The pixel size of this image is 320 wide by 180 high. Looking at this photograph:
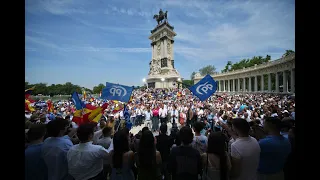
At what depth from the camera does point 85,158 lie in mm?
2854

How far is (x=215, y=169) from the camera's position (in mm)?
2693

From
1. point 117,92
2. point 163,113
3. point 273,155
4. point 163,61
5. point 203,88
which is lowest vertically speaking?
point 163,113

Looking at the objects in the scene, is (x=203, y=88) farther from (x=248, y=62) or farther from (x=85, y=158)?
(x=248, y=62)

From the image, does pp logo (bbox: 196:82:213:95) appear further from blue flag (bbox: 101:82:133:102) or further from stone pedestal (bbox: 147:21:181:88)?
stone pedestal (bbox: 147:21:181:88)

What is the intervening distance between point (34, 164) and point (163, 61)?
5489 cm

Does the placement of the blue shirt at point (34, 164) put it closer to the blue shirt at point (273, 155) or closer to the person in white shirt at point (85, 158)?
the person in white shirt at point (85, 158)

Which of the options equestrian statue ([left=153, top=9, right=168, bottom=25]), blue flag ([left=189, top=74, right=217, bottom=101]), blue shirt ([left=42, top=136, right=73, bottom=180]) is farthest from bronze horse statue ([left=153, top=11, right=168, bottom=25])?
blue shirt ([left=42, top=136, right=73, bottom=180])

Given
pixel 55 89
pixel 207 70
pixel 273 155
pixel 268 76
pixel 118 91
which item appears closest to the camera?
pixel 273 155

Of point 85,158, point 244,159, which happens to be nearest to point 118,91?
point 85,158
